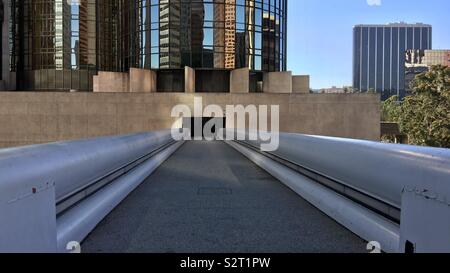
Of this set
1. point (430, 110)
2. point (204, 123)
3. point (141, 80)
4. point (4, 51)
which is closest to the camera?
point (204, 123)

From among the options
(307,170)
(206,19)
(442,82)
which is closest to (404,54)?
(442,82)

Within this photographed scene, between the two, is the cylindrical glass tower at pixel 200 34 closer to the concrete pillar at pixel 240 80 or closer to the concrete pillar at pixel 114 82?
the concrete pillar at pixel 240 80

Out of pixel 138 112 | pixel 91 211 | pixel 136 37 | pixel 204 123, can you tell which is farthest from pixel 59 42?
pixel 91 211

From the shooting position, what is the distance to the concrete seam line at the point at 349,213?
384 centimetres

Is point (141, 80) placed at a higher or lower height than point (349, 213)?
higher

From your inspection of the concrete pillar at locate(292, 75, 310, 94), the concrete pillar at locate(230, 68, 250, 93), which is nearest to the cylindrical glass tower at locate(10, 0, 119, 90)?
the concrete pillar at locate(230, 68, 250, 93)

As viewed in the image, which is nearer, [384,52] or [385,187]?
[385,187]

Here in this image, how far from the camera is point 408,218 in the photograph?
11.0ft

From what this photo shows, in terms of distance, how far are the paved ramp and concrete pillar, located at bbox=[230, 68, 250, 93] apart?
4086 cm

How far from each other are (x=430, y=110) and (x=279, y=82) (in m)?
16.4

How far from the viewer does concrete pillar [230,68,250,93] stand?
4866 centimetres

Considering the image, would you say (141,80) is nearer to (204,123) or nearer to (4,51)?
(204,123)

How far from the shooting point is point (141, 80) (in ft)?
164
